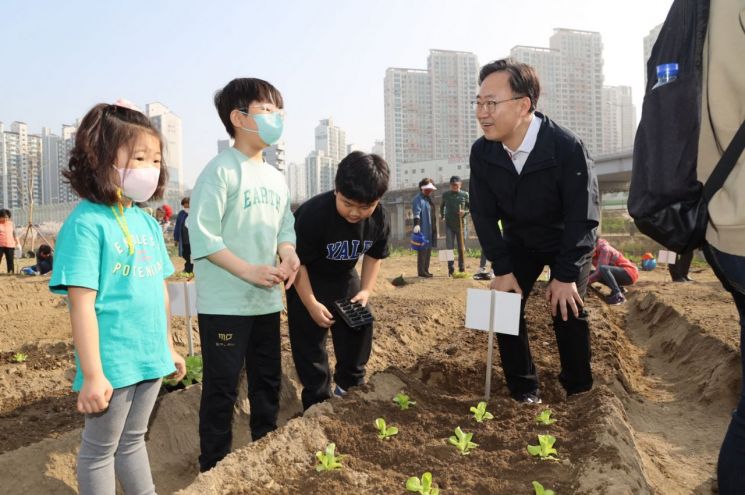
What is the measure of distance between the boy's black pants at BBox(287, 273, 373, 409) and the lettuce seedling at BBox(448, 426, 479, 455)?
3.28 feet

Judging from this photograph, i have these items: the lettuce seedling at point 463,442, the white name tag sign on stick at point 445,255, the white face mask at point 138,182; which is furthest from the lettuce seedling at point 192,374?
the white name tag sign on stick at point 445,255

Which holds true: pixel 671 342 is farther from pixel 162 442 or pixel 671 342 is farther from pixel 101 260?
pixel 101 260

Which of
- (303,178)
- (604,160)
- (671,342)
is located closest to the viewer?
(671,342)

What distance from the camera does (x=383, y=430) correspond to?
288 cm

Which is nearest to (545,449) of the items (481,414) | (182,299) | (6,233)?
(481,414)

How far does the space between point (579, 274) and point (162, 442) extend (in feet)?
8.59

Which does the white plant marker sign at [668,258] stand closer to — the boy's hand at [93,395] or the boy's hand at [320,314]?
the boy's hand at [320,314]

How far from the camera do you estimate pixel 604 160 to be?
1325 inches

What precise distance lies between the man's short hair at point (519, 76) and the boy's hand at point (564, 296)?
990 millimetres

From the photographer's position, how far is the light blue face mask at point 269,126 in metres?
2.93

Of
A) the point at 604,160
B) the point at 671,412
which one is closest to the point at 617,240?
the point at 604,160

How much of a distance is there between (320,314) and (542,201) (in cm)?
139

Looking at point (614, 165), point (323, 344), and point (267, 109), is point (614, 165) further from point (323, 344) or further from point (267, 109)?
point (267, 109)

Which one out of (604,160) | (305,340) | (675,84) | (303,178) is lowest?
(305,340)
